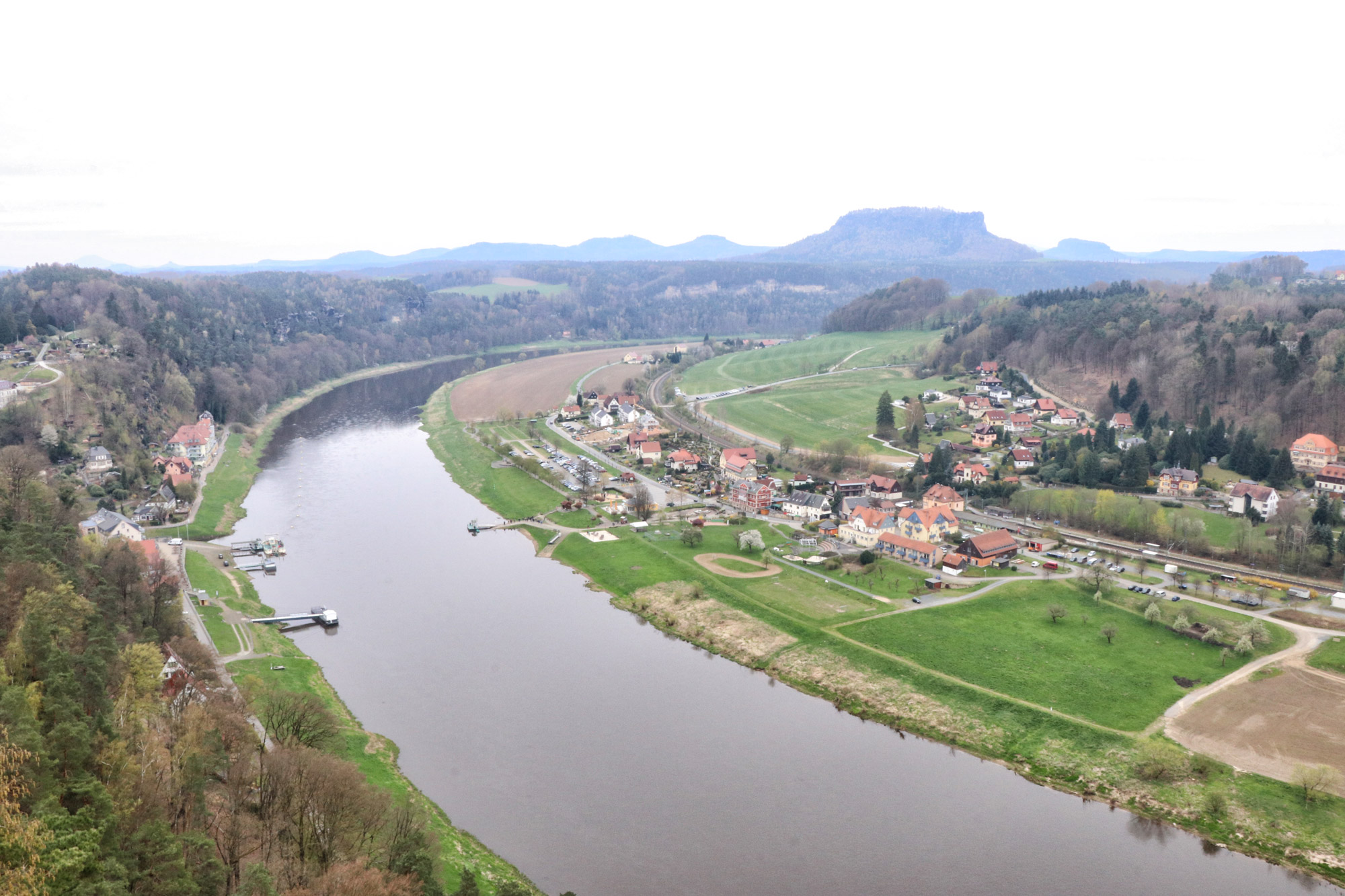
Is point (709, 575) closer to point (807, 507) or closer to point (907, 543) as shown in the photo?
point (907, 543)

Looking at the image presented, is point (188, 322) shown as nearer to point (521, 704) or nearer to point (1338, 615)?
point (521, 704)

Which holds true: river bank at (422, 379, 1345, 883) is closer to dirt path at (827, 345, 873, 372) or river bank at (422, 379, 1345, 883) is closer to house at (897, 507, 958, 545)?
house at (897, 507, 958, 545)

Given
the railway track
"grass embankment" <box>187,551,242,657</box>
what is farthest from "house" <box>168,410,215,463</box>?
the railway track

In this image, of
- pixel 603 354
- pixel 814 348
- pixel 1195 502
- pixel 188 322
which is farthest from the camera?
pixel 603 354

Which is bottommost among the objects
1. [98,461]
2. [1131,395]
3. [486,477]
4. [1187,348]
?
[486,477]

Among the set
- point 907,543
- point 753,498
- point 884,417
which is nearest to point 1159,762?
point 907,543

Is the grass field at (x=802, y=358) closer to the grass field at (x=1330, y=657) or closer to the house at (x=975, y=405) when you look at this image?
the house at (x=975, y=405)

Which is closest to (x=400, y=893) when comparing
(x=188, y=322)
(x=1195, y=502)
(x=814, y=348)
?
(x=1195, y=502)

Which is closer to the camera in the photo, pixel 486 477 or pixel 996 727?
pixel 996 727
